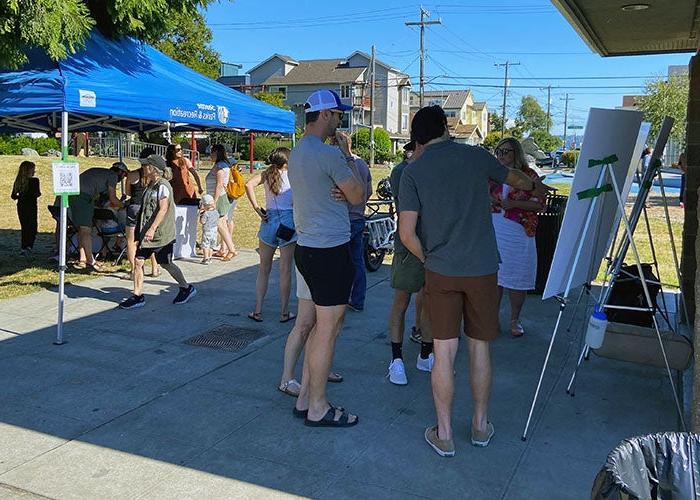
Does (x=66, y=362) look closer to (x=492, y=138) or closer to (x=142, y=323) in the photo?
(x=142, y=323)

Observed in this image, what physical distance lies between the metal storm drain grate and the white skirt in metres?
2.29

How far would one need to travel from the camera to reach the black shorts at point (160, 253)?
22.1 feet

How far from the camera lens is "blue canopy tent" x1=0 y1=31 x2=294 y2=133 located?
6020mm

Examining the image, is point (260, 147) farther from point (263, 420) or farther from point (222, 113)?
point (263, 420)

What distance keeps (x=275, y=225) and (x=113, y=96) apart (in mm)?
2148

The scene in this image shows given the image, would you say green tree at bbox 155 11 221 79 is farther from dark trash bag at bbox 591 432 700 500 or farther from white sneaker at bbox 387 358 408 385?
dark trash bag at bbox 591 432 700 500

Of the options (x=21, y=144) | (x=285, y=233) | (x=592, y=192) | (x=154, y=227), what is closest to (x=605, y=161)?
(x=592, y=192)

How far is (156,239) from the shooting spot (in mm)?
6703

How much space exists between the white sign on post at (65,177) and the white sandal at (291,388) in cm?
261

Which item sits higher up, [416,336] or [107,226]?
[107,226]

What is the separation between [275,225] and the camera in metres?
6.05

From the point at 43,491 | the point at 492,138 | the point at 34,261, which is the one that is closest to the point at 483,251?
the point at 43,491

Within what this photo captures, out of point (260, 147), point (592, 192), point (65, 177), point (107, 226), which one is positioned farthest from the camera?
point (260, 147)

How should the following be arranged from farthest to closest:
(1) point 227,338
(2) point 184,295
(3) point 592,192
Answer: (2) point 184,295 < (1) point 227,338 < (3) point 592,192
